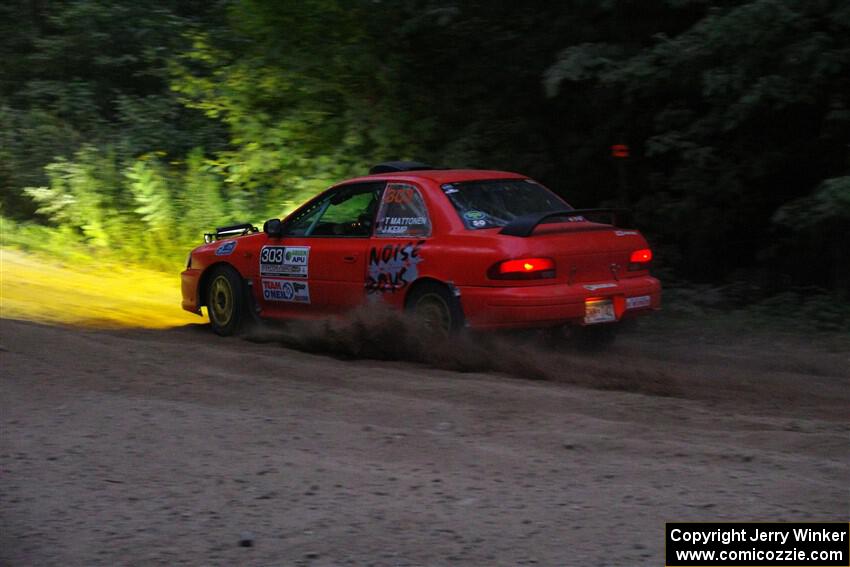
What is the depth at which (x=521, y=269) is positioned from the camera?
8.39 metres

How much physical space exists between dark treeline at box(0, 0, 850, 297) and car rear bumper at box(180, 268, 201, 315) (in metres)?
3.53

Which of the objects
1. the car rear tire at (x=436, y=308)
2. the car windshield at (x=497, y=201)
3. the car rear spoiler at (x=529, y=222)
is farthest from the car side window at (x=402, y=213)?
the car rear spoiler at (x=529, y=222)

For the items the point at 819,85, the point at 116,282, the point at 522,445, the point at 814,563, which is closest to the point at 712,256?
the point at 819,85

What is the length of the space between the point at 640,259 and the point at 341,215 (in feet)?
8.45

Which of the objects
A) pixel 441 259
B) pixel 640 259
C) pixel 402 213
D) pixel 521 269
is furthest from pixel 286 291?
pixel 640 259

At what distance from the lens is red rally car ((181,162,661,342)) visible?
27.7ft

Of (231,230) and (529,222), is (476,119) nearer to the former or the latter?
(231,230)

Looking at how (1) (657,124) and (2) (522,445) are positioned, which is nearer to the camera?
(2) (522,445)

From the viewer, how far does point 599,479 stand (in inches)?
218

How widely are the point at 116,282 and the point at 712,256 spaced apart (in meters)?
7.12

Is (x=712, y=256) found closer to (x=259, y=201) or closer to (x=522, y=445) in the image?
(x=259, y=201)

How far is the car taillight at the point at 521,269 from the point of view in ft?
27.5

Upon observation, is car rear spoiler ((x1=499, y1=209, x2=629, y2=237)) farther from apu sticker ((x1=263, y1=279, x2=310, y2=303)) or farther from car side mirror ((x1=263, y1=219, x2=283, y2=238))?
car side mirror ((x1=263, y1=219, x2=283, y2=238))

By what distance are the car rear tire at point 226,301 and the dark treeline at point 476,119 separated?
12.2 ft
